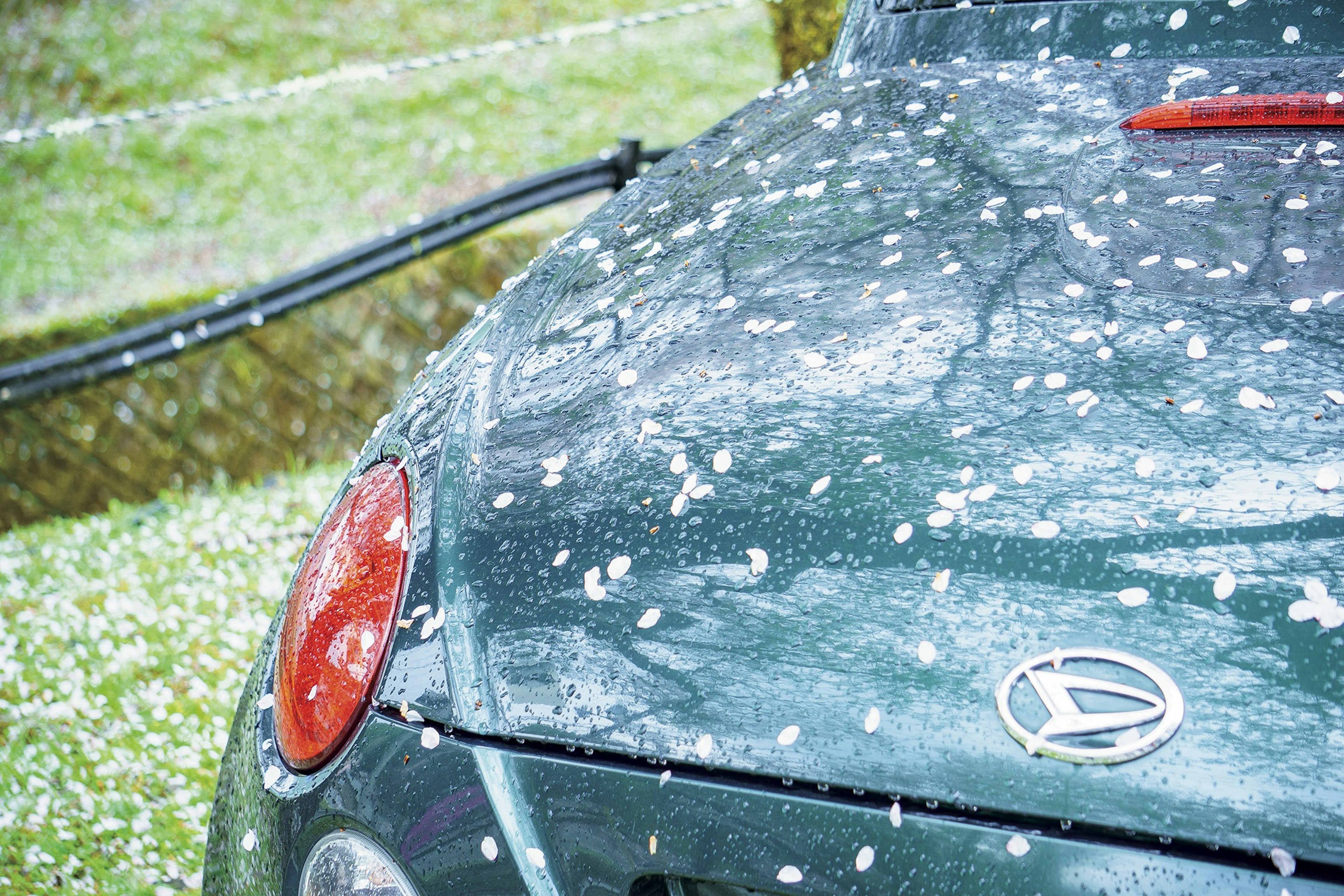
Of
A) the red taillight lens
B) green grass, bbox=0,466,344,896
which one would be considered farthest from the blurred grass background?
the red taillight lens

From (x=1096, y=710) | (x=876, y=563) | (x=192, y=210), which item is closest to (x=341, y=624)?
(x=876, y=563)

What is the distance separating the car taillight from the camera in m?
1.13

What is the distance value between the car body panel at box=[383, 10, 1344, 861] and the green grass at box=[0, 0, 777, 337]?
18.7 feet

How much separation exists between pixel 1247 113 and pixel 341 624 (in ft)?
4.39

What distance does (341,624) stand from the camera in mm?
1178

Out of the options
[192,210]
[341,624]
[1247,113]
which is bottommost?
[341,624]

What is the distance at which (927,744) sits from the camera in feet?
2.81

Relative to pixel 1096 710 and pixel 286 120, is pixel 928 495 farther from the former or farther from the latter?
pixel 286 120

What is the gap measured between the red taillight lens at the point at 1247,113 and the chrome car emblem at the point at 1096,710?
3.03ft

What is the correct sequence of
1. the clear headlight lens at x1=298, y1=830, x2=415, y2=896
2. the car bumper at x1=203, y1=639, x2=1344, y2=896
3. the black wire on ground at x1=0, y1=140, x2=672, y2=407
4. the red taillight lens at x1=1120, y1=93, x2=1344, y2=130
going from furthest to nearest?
the black wire on ground at x1=0, y1=140, x2=672, y2=407, the red taillight lens at x1=1120, y1=93, x2=1344, y2=130, the clear headlight lens at x1=298, y1=830, x2=415, y2=896, the car bumper at x1=203, y1=639, x2=1344, y2=896

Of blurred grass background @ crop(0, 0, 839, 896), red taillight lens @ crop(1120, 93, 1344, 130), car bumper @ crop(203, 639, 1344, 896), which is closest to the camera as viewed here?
car bumper @ crop(203, 639, 1344, 896)

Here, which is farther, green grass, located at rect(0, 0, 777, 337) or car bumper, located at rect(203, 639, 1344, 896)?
green grass, located at rect(0, 0, 777, 337)

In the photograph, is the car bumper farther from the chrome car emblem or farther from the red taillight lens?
the red taillight lens

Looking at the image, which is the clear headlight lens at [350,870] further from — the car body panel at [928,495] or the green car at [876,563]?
the car body panel at [928,495]
